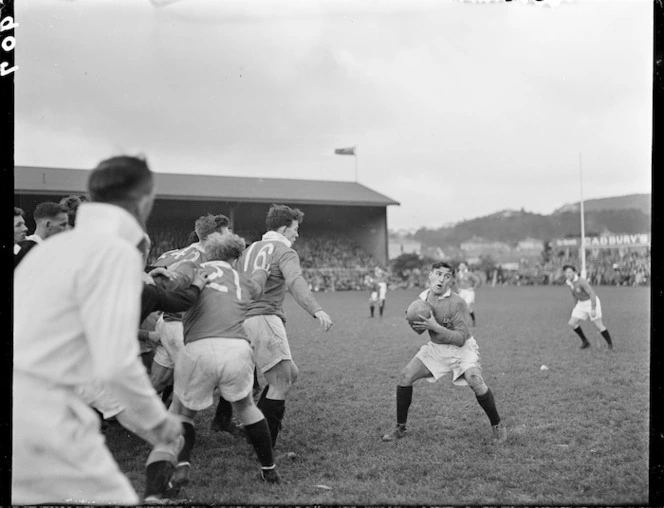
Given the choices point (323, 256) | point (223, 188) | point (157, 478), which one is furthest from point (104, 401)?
point (323, 256)

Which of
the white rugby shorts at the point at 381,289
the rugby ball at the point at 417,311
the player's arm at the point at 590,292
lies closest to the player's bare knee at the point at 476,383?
the rugby ball at the point at 417,311

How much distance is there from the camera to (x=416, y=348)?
9.71 meters

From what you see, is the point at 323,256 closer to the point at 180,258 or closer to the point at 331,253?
the point at 331,253

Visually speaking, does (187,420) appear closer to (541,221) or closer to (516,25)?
(516,25)

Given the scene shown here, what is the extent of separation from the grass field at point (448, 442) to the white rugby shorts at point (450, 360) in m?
0.53

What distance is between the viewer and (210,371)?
11.0 feet

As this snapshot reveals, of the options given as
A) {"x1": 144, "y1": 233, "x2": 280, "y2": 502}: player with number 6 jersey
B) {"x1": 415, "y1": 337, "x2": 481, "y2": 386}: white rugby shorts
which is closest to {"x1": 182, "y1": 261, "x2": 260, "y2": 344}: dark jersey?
{"x1": 144, "y1": 233, "x2": 280, "y2": 502}: player with number 6 jersey

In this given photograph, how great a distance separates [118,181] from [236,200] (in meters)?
3.24

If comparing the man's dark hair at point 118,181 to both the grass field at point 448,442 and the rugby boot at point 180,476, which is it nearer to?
the rugby boot at point 180,476

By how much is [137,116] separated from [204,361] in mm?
1691

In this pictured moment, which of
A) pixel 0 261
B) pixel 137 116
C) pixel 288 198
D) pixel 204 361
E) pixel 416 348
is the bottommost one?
pixel 416 348

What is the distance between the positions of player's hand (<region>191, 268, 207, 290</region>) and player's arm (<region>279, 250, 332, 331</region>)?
0.77 meters

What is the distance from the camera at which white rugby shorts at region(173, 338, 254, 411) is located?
133 inches

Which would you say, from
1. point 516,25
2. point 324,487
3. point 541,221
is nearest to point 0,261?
point 324,487
